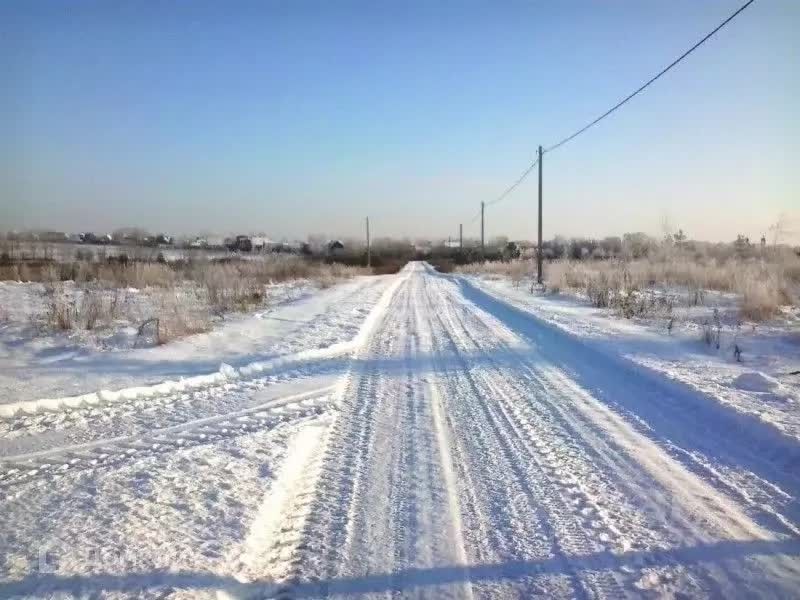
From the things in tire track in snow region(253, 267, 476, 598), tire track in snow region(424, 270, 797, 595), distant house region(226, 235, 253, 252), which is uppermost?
distant house region(226, 235, 253, 252)

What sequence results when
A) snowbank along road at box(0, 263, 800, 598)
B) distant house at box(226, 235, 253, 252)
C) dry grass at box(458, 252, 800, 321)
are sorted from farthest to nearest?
distant house at box(226, 235, 253, 252)
dry grass at box(458, 252, 800, 321)
snowbank along road at box(0, 263, 800, 598)

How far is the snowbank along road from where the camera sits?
11.1 feet

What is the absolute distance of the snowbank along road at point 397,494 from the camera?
3391 millimetres

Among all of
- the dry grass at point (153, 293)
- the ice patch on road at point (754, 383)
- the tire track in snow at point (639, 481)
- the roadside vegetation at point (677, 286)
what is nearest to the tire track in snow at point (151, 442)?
the tire track in snow at point (639, 481)

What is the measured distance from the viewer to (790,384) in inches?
320

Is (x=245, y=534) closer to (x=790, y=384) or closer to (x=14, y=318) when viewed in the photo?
(x=790, y=384)

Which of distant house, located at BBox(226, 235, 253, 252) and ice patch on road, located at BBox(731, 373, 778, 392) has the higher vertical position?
distant house, located at BBox(226, 235, 253, 252)

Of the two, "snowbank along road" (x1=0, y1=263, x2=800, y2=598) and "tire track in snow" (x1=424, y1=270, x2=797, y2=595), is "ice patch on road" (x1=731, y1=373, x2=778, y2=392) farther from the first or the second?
"tire track in snow" (x1=424, y1=270, x2=797, y2=595)

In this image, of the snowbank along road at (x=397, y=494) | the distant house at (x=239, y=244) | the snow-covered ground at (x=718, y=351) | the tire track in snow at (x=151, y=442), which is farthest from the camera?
the distant house at (x=239, y=244)

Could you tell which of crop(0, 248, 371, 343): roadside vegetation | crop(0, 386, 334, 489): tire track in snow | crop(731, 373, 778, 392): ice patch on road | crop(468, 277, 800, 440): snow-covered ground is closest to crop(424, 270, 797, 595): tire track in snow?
crop(468, 277, 800, 440): snow-covered ground

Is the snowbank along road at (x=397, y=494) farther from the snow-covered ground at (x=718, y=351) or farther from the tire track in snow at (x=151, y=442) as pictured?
the snow-covered ground at (x=718, y=351)

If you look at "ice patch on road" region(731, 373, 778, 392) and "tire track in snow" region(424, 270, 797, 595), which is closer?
"tire track in snow" region(424, 270, 797, 595)

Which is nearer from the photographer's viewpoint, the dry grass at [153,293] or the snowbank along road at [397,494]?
the snowbank along road at [397,494]

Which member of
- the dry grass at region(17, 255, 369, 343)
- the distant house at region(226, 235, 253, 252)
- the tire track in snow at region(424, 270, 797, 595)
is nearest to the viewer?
the tire track in snow at region(424, 270, 797, 595)
